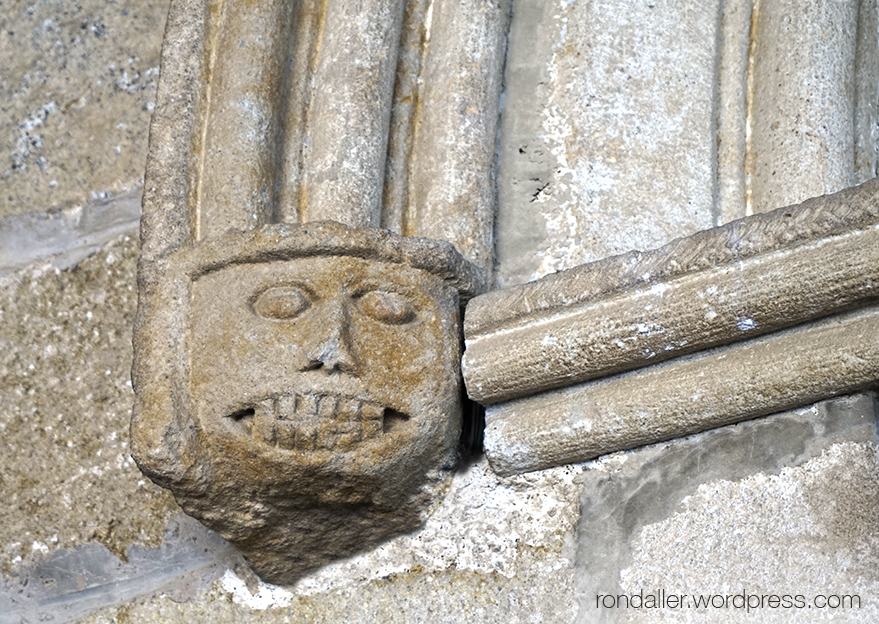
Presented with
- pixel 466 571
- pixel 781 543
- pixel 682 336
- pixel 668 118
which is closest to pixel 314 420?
pixel 466 571

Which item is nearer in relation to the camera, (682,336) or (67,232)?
(682,336)

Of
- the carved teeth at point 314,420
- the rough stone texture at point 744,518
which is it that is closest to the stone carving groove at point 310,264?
the carved teeth at point 314,420

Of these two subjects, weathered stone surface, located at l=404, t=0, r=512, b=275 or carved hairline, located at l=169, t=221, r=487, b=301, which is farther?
weathered stone surface, located at l=404, t=0, r=512, b=275

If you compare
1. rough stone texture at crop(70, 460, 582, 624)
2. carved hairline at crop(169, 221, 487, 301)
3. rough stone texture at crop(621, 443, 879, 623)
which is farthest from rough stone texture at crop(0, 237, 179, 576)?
rough stone texture at crop(621, 443, 879, 623)

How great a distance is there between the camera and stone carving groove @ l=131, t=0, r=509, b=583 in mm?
1107

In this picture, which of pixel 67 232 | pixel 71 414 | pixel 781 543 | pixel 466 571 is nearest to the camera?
pixel 781 543

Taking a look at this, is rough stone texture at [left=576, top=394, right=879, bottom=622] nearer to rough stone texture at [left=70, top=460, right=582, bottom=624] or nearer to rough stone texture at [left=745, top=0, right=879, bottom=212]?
rough stone texture at [left=70, top=460, right=582, bottom=624]

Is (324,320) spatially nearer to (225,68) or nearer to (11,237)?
(225,68)

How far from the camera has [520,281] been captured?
1.31m

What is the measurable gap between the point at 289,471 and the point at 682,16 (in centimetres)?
85

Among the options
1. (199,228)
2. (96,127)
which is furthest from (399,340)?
(96,127)

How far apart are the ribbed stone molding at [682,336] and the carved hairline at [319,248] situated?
0.07 metres

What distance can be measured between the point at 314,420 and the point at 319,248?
7.7 inches

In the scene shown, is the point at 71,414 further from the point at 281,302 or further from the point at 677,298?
the point at 677,298
